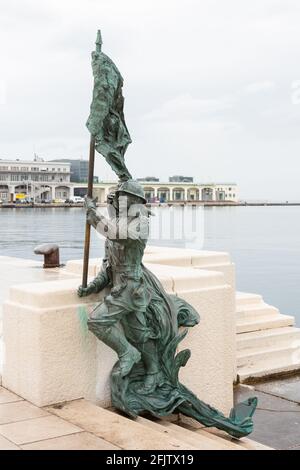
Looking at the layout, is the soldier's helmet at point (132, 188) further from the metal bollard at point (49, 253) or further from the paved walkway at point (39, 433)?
the metal bollard at point (49, 253)

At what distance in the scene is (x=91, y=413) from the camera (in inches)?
211

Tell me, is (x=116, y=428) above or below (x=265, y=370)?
above

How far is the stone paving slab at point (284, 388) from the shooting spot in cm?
804

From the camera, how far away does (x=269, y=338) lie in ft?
30.8

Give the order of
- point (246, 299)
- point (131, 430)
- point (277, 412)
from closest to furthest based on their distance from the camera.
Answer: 1. point (131, 430)
2. point (277, 412)
3. point (246, 299)

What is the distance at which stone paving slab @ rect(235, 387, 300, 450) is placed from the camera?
6.64 meters

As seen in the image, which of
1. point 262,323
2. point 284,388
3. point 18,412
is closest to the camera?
point 18,412

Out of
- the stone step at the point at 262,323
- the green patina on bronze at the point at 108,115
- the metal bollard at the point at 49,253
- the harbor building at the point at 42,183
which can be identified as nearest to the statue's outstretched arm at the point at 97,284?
the green patina on bronze at the point at 108,115

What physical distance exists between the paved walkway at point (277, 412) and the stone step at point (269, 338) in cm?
65

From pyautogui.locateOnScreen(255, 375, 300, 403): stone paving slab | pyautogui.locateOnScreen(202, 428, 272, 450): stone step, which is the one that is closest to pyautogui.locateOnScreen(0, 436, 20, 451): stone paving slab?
pyautogui.locateOnScreen(202, 428, 272, 450): stone step

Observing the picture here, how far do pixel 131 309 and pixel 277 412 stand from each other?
2.73m

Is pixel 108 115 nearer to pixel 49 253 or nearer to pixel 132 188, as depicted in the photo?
pixel 132 188

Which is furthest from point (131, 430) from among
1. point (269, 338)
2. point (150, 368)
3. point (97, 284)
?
point (269, 338)
